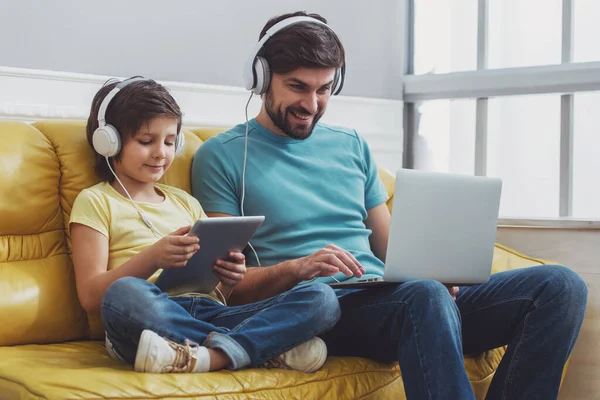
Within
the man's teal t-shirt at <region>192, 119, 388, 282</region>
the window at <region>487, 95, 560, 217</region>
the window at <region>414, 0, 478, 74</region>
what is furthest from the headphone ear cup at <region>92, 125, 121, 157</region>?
the window at <region>414, 0, 478, 74</region>

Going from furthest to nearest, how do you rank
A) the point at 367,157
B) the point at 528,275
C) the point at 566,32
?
the point at 566,32 < the point at 367,157 < the point at 528,275

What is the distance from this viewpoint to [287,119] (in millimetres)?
1985

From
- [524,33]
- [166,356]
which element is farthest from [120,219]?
[524,33]

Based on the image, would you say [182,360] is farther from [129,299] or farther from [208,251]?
[208,251]

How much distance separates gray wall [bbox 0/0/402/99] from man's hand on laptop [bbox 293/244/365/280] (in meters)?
0.96

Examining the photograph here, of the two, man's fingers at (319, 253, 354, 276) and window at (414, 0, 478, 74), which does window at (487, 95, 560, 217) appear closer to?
window at (414, 0, 478, 74)

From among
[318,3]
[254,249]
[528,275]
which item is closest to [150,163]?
[254,249]

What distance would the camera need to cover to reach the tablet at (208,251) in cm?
153

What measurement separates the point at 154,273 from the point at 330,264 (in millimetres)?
359

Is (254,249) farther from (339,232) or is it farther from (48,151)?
(48,151)

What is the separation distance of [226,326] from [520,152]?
5.46ft

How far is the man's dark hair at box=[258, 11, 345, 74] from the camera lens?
6.31ft

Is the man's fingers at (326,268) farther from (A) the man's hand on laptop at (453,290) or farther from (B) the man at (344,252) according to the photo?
(A) the man's hand on laptop at (453,290)

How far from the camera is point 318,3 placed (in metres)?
2.84
